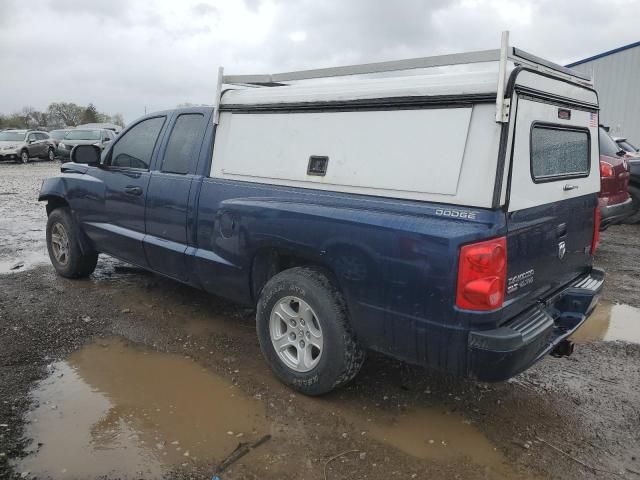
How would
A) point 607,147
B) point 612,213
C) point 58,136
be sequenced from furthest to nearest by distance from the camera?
point 58,136 < point 607,147 < point 612,213

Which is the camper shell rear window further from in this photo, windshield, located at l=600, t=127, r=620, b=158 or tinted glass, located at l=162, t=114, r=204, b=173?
windshield, located at l=600, t=127, r=620, b=158

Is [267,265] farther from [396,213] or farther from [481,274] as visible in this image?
[481,274]

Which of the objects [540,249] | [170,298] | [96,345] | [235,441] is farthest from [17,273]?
[540,249]

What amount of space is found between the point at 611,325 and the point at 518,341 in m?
2.86

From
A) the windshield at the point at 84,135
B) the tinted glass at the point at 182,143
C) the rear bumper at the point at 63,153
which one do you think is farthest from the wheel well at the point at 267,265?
the rear bumper at the point at 63,153

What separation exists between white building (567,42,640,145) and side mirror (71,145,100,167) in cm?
1805

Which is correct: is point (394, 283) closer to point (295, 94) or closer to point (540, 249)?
point (540, 249)

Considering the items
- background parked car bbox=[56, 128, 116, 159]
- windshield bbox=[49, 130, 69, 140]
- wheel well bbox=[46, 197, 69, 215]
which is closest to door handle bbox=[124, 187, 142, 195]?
wheel well bbox=[46, 197, 69, 215]

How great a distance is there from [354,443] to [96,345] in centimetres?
234

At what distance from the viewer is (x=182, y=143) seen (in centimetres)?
443

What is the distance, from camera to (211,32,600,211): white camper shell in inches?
106

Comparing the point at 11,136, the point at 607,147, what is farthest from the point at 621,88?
the point at 11,136

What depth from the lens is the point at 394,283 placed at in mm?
2846

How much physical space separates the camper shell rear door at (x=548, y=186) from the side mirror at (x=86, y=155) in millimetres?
3937
